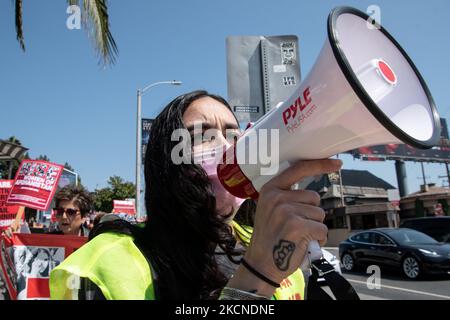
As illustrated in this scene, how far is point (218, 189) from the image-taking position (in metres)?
1.27

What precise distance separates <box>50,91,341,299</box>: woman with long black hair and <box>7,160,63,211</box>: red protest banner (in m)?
4.01

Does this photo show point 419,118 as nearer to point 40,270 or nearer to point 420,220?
point 40,270

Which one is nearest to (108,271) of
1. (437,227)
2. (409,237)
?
(409,237)

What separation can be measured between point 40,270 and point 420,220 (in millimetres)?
12178

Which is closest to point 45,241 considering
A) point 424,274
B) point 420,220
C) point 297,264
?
point 297,264

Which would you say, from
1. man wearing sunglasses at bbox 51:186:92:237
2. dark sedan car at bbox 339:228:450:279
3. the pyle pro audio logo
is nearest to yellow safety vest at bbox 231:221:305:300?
the pyle pro audio logo

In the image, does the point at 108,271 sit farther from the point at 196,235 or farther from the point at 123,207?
the point at 123,207

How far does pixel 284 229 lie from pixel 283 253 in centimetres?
6

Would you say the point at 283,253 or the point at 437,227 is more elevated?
the point at 283,253

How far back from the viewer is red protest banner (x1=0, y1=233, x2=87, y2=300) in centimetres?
363

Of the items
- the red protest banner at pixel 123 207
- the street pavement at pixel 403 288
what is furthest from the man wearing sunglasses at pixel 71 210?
the red protest banner at pixel 123 207

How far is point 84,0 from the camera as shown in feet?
16.6

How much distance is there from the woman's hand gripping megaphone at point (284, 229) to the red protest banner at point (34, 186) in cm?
455

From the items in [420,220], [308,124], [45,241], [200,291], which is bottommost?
[420,220]
